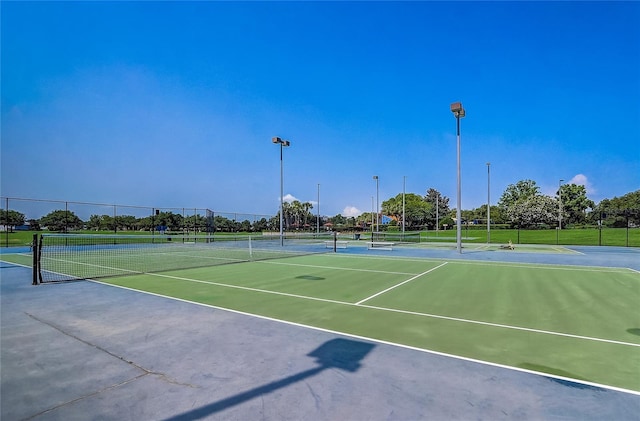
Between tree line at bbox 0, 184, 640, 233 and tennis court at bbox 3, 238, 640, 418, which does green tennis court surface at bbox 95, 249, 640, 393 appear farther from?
tree line at bbox 0, 184, 640, 233

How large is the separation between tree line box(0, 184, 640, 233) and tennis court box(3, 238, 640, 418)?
72.2 ft

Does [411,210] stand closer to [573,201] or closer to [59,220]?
[573,201]

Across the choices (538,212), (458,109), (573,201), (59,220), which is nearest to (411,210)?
(538,212)

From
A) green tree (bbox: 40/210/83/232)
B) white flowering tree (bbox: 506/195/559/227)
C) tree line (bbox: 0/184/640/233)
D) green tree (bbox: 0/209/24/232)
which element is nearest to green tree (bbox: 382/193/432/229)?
tree line (bbox: 0/184/640/233)

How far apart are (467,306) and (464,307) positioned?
127mm

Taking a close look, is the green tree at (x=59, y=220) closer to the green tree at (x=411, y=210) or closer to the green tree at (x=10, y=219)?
the green tree at (x=10, y=219)

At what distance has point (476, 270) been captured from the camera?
11.9 metres

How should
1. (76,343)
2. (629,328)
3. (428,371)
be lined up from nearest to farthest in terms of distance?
(428,371) → (76,343) → (629,328)

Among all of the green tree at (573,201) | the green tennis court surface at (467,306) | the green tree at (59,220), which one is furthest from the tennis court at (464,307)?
the green tree at (573,201)

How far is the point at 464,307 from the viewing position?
21.3 ft

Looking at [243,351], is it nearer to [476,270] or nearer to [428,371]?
[428,371]

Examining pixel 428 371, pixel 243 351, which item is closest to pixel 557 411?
pixel 428 371

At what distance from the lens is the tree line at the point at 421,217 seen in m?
27.7

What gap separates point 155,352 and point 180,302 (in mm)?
2791
